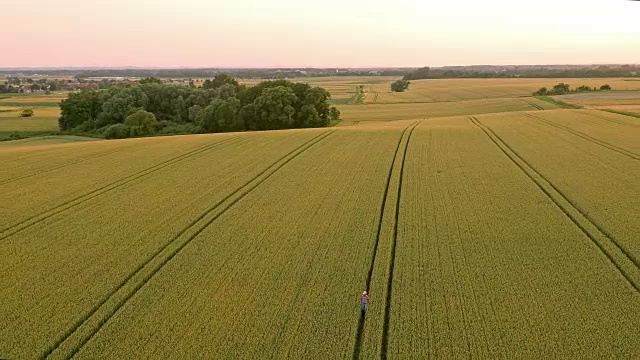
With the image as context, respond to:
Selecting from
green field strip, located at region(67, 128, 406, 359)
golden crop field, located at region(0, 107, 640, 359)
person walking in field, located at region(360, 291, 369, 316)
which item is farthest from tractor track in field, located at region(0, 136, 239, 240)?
person walking in field, located at region(360, 291, 369, 316)

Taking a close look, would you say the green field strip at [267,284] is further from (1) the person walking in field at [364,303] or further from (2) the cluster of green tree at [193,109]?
(2) the cluster of green tree at [193,109]

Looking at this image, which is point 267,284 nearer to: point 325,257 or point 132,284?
point 325,257

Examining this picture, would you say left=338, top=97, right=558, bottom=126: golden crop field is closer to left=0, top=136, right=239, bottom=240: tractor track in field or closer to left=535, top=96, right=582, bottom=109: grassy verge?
left=535, top=96, right=582, bottom=109: grassy verge

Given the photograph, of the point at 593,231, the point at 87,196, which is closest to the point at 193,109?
the point at 87,196

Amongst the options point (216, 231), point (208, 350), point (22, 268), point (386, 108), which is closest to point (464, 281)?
point (208, 350)

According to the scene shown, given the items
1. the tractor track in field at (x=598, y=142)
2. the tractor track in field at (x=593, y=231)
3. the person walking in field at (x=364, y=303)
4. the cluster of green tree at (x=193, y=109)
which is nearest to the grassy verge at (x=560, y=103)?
the tractor track in field at (x=598, y=142)

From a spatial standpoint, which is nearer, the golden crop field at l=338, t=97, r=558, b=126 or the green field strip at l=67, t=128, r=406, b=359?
the green field strip at l=67, t=128, r=406, b=359
